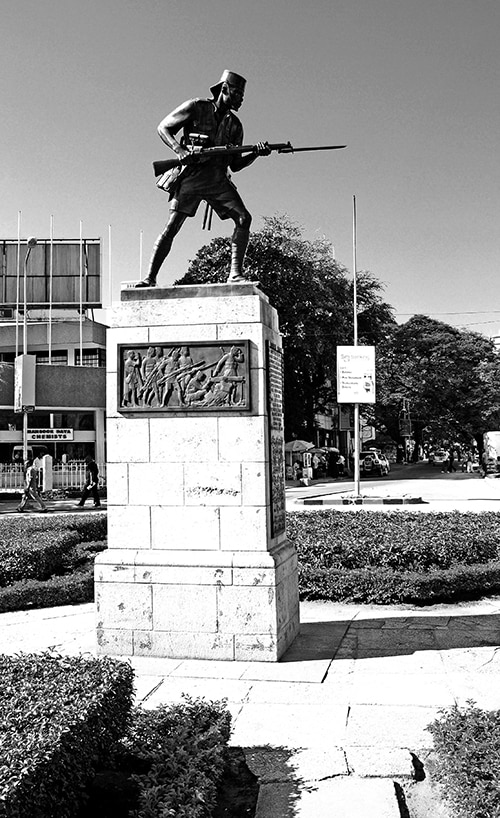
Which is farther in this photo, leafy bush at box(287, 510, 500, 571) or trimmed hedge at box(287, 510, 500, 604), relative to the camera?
leafy bush at box(287, 510, 500, 571)

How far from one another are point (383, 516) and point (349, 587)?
13.5 feet

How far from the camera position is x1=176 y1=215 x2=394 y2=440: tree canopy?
1481 inches

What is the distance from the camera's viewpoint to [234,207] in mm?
7410

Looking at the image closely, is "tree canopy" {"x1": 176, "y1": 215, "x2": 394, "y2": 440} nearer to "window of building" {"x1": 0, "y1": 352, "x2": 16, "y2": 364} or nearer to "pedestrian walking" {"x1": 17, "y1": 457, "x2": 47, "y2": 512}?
"window of building" {"x1": 0, "y1": 352, "x2": 16, "y2": 364}

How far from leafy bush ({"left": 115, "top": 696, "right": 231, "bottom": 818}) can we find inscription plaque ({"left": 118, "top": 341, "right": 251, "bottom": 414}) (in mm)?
2844

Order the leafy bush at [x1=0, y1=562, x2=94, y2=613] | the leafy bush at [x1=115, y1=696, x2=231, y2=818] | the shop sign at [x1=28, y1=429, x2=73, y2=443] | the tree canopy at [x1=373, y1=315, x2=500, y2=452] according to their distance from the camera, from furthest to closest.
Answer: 1. the tree canopy at [x1=373, y1=315, x2=500, y2=452]
2. the shop sign at [x1=28, y1=429, x2=73, y2=443]
3. the leafy bush at [x1=0, y1=562, x2=94, y2=613]
4. the leafy bush at [x1=115, y1=696, x2=231, y2=818]

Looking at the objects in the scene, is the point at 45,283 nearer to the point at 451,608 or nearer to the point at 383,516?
the point at 383,516

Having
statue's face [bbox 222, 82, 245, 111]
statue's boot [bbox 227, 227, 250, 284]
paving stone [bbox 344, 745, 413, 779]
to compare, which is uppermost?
statue's face [bbox 222, 82, 245, 111]

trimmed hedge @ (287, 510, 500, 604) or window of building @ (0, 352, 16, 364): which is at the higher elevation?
window of building @ (0, 352, 16, 364)

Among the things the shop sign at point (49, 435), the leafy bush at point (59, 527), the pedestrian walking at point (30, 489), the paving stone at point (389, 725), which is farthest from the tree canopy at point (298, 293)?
the paving stone at point (389, 725)

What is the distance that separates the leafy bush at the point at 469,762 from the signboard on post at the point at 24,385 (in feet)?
92.1

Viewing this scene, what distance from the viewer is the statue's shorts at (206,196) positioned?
729cm

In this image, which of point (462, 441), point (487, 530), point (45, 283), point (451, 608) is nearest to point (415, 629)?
point (451, 608)

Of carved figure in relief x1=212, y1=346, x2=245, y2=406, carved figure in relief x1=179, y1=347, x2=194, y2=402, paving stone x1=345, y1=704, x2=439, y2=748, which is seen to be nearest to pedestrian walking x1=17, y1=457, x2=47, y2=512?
carved figure in relief x1=179, y1=347, x2=194, y2=402
